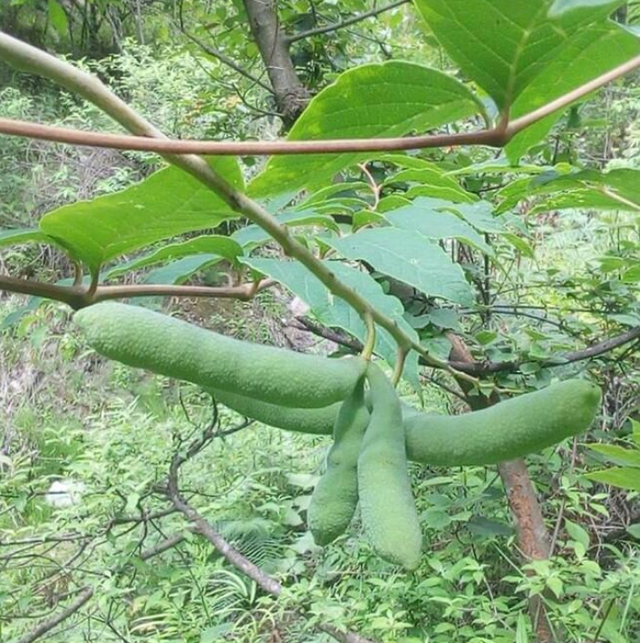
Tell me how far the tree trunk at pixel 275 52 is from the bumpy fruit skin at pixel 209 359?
4.21ft

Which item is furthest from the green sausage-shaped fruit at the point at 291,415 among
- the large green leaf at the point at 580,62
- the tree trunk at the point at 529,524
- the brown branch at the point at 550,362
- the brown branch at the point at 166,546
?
the brown branch at the point at 166,546

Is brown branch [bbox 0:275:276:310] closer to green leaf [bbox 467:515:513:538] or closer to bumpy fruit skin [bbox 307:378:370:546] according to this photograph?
bumpy fruit skin [bbox 307:378:370:546]

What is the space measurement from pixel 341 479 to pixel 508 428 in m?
0.10

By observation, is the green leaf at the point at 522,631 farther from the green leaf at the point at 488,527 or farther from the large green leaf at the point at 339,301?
the large green leaf at the point at 339,301

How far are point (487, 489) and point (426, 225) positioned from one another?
3.44 feet

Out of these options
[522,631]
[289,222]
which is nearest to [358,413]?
[289,222]

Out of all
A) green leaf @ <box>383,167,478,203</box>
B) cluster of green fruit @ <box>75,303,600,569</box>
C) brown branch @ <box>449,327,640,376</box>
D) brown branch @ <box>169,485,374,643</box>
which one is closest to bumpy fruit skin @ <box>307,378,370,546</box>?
cluster of green fruit @ <box>75,303,600,569</box>

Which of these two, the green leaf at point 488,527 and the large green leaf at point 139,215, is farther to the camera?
the green leaf at point 488,527

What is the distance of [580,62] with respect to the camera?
36 centimetres

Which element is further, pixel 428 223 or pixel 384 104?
pixel 428 223

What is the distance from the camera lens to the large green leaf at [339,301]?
0.49 m

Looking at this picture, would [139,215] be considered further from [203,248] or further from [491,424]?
[491,424]

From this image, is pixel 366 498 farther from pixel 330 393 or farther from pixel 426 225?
pixel 426 225

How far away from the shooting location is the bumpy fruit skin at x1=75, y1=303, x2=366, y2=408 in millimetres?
365
